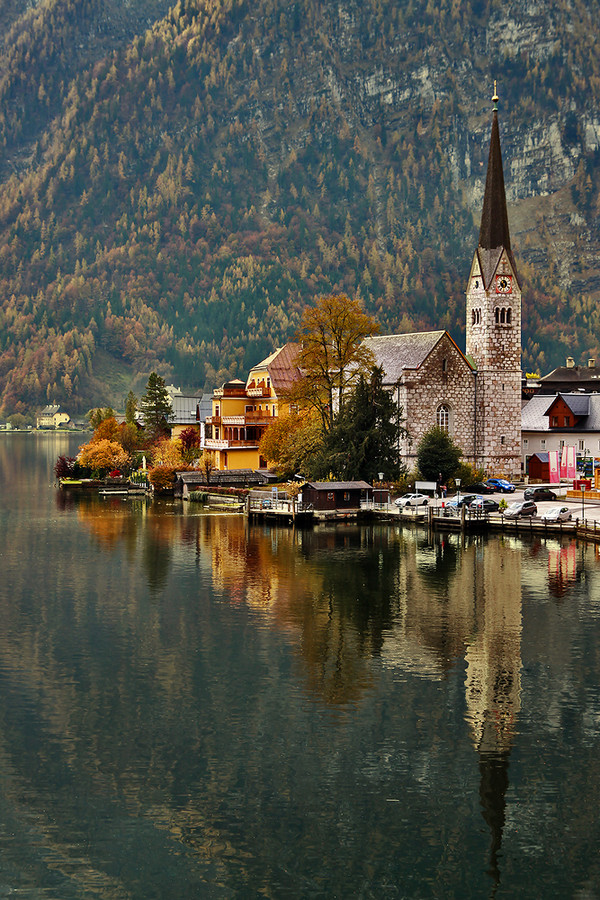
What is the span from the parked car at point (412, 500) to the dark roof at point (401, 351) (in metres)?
14.1

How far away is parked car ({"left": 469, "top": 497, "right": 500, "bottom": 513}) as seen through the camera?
84000mm

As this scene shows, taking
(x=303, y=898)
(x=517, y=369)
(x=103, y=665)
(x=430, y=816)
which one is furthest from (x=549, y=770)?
(x=517, y=369)

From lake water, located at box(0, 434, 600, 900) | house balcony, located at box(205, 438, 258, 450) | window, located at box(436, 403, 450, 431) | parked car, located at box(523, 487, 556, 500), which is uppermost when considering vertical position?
window, located at box(436, 403, 450, 431)

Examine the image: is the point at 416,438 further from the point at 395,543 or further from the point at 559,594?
the point at 559,594

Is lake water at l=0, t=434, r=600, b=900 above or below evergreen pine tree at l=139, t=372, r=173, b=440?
below

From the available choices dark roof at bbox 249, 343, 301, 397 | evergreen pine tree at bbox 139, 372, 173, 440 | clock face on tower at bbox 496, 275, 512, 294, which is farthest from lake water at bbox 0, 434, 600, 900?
evergreen pine tree at bbox 139, 372, 173, 440

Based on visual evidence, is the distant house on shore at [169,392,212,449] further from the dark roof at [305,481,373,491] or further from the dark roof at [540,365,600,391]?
the dark roof at [540,365,600,391]

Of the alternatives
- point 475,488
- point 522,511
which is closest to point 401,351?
point 475,488

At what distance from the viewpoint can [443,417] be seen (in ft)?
336

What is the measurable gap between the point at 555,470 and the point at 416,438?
1464 centimetres

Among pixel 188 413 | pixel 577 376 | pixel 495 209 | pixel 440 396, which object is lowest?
pixel 440 396

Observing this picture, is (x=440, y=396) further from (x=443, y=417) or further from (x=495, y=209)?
(x=495, y=209)

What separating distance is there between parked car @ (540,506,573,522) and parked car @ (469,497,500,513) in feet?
16.5

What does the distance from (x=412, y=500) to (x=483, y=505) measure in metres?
6.09
